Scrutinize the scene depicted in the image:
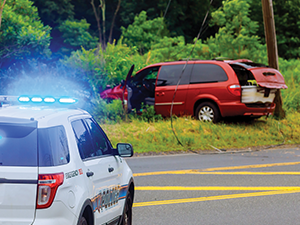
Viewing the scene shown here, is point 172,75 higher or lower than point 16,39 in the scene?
lower

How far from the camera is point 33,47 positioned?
2558 cm

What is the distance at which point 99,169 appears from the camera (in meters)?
4.75

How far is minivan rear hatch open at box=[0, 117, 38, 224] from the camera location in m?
3.61

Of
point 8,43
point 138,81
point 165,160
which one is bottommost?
point 165,160

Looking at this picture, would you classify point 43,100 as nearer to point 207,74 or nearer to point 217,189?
point 217,189

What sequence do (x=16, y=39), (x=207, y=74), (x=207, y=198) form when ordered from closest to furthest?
(x=207, y=198) < (x=207, y=74) < (x=16, y=39)

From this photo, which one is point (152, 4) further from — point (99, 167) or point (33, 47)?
point (99, 167)

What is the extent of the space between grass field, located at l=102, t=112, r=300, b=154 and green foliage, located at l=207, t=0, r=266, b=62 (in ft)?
52.4

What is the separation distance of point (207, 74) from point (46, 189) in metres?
12.6

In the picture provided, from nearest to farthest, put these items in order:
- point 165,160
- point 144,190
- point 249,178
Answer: point 144,190, point 249,178, point 165,160

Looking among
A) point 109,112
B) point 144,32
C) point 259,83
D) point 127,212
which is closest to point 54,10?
point 144,32

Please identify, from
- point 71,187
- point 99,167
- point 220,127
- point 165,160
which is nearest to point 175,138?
point 220,127

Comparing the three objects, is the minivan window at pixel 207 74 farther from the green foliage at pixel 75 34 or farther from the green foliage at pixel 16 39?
the green foliage at pixel 75 34

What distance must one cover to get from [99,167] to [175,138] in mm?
10291
